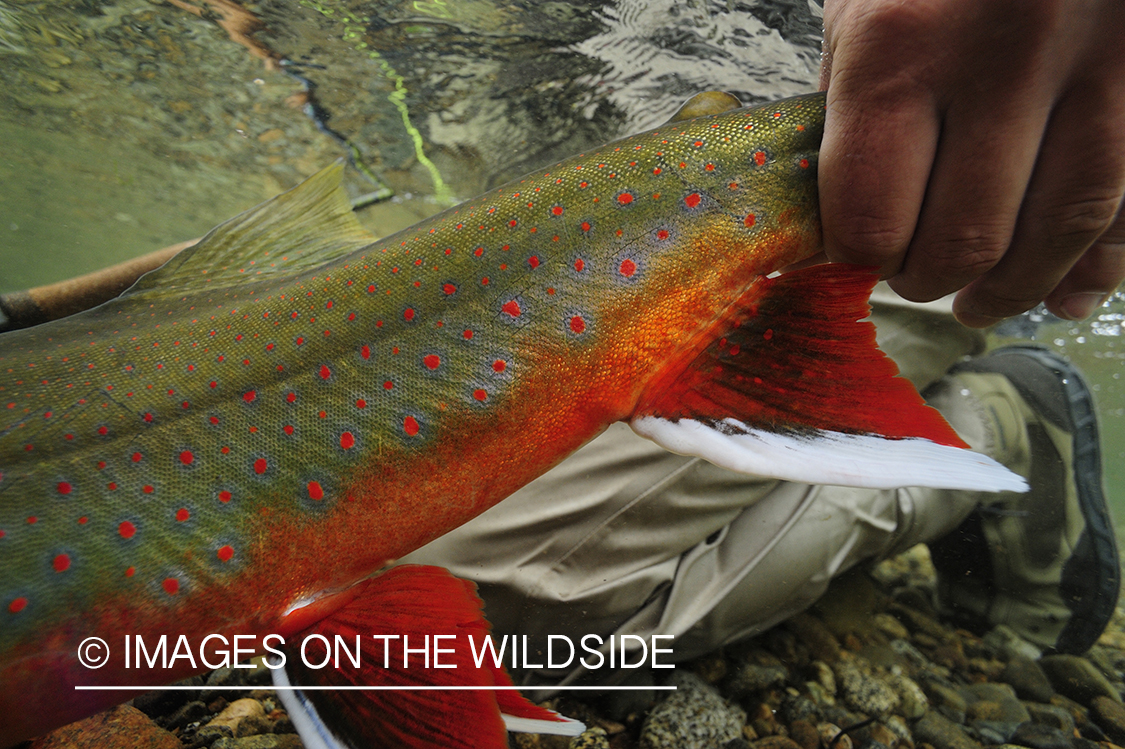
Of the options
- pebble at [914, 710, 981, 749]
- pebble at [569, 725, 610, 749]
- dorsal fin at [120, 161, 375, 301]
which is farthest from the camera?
pebble at [914, 710, 981, 749]

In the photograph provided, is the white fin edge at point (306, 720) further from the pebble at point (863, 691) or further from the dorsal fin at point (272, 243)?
the pebble at point (863, 691)

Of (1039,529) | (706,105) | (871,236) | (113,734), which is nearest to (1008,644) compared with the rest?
(1039,529)

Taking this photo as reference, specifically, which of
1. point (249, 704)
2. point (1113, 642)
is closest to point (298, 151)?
point (249, 704)

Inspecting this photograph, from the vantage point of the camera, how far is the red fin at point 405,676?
863 mm

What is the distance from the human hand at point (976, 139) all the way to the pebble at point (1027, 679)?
2122 mm

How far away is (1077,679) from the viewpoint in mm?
2246

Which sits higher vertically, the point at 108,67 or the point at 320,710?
the point at 108,67

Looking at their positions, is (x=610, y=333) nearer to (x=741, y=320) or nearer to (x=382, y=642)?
(x=741, y=320)

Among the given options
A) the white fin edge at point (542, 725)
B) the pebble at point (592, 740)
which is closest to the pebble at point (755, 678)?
the pebble at point (592, 740)

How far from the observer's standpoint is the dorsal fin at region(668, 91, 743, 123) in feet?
3.87

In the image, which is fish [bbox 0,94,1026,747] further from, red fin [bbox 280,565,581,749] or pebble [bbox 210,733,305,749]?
pebble [bbox 210,733,305,749]

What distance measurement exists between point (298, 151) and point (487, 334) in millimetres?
9135

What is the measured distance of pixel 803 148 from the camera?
102cm

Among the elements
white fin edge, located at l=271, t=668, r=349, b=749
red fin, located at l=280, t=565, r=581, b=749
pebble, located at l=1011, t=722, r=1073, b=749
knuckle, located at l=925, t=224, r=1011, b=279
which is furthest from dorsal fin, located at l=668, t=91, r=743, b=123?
pebble, located at l=1011, t=722, r=1073, b=749
